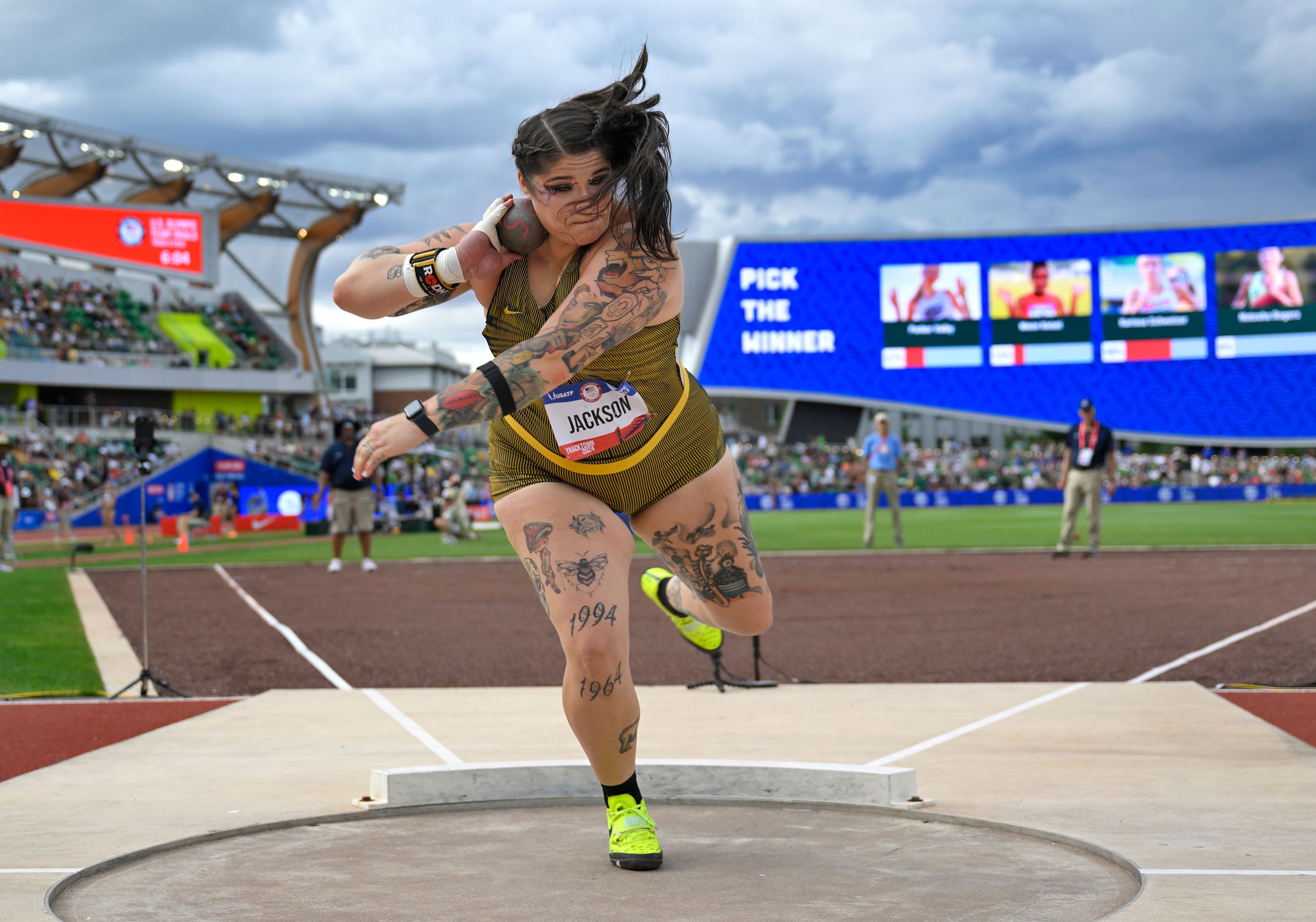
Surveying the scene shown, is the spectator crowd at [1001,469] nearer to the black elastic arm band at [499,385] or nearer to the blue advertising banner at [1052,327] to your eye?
the blue advertising banner at [1052,327]

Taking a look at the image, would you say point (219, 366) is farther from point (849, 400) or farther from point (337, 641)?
point (337, 641)

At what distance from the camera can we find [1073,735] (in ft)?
17.0

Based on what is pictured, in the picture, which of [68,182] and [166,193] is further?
[166,193]

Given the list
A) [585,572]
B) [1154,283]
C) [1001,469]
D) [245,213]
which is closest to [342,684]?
[585,572]

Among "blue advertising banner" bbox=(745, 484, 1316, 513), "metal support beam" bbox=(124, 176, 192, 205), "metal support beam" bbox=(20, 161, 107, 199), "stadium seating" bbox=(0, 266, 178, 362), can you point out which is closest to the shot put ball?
"blue advertising banner" bbox=(745, 484, 1316, 513)

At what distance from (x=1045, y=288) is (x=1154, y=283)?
3.65 m

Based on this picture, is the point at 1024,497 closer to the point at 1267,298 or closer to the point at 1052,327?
the point at 1052,327

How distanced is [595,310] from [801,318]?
41.1 meters

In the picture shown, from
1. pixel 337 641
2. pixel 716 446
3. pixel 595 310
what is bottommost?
pixel 337 641

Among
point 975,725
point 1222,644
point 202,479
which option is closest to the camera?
point 975,725

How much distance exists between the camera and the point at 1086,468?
15.7 meters

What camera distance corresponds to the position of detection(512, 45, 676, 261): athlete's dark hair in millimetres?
3133

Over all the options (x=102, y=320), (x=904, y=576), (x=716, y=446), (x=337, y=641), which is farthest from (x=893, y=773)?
(x=102, y=320)

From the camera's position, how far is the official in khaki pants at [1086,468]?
15391 mm
